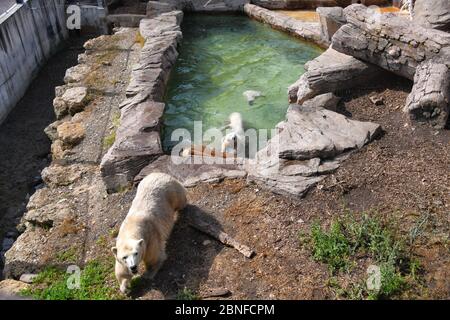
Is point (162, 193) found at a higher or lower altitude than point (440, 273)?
higher

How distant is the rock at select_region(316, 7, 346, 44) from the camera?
1170 cm

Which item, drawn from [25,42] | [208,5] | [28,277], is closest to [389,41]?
[28,277]

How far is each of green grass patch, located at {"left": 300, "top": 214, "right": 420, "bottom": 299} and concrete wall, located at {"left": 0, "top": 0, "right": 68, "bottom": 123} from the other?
9.60 m

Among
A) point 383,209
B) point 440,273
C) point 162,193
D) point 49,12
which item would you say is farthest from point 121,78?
point 440,273

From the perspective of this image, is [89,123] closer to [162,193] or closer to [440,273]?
[162,193]

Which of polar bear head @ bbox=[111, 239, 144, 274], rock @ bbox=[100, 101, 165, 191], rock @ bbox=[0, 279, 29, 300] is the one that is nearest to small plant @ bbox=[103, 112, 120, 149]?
rock @ bbox=[100, 101, 165, 191]

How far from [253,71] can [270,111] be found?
6.88ft

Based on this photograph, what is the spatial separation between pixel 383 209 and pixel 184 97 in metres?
6.13

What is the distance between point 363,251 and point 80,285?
12.5ft

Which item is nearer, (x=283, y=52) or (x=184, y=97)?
(x=184, y=97)

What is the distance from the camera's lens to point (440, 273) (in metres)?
5.57

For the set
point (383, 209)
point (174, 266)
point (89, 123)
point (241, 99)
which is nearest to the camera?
point (174, 266)

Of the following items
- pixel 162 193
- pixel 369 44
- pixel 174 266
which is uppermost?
pixel 369 44
